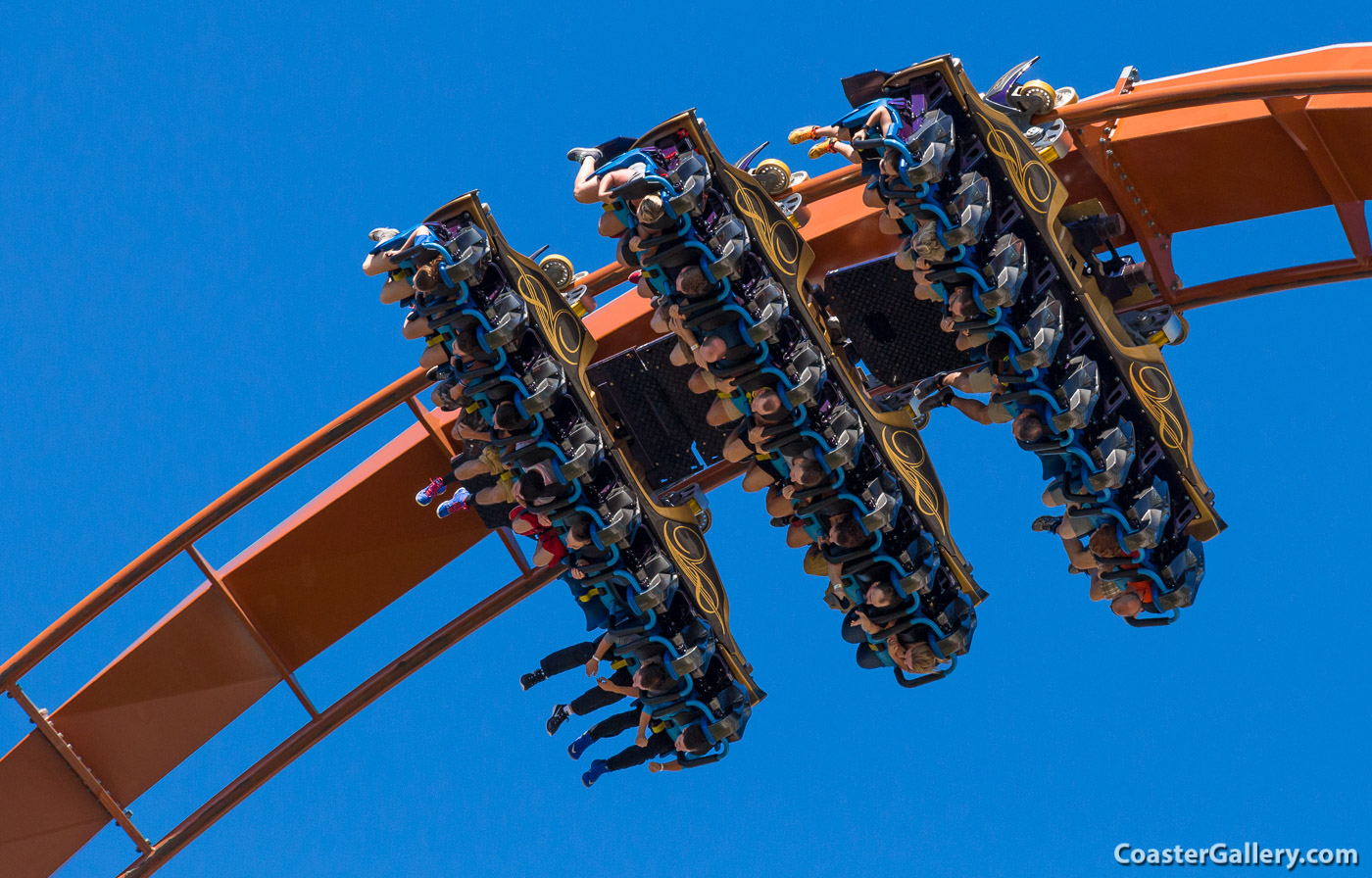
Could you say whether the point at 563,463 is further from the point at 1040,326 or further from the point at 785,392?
the point at 1040,326

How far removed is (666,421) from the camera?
401 inches

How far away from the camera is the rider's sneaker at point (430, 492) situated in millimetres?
9898

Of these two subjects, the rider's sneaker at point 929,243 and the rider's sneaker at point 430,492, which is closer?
the rider's sneaker at point 929,243

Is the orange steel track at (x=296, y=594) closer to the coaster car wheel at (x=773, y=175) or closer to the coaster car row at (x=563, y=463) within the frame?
the coaster car wheel at (x=773, y=175)

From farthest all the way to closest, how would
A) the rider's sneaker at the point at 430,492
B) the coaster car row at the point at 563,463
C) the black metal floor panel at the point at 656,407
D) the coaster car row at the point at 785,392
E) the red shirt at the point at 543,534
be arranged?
the black metal floor panel at the point at 656,407
the rider's sneaker at the point at 430,492
the red shirt at the point at 543,534
the coaster car row at the point at 563,463
the coaster car row at the point at 785,392

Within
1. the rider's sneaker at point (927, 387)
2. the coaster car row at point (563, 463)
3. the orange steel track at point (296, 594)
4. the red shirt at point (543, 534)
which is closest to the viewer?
the coaster car row at point (563, 463)

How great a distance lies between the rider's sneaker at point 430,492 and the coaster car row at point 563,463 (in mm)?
10

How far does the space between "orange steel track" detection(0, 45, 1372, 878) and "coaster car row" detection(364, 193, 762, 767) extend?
59 centimetres

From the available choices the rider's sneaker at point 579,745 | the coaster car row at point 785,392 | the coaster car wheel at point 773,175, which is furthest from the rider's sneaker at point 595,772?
the coaster car wheel at point 773,175

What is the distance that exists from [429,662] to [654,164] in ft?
11.2

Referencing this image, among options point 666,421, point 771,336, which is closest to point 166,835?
point 666,421

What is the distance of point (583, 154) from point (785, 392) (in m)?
1.54

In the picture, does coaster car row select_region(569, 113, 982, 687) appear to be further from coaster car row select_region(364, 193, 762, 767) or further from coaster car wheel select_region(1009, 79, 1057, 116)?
coaster car wheel select_region(1009, 79, 1057, 116)

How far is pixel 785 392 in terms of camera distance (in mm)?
9133
